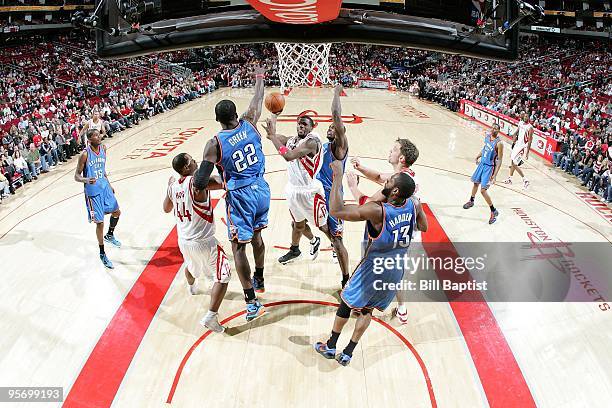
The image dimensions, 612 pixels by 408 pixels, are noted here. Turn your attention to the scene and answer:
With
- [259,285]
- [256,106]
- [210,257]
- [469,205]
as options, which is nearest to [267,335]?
[259,285]

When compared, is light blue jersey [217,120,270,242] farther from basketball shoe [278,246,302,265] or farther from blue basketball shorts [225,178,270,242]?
basketball shoe [278,246,302,265]

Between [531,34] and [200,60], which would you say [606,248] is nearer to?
[200,60]

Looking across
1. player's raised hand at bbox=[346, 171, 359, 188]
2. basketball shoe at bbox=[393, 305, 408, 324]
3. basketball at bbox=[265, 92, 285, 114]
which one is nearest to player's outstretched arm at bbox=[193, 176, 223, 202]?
basketball at bbox=[265, 92, 285, 114]

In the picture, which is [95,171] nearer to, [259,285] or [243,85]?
[259,285]

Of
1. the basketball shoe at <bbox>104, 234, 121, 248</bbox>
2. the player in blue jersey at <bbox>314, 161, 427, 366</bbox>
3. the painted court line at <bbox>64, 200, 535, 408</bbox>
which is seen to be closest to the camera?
the player in blue jersey at <bbox>314, 161, 427, 366</bbox>

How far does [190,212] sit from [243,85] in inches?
891

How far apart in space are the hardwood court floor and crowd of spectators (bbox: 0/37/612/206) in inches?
132

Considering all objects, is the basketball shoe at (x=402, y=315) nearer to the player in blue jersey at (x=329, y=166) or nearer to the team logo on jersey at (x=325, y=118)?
the player in blue jersey at (x=329, y=166)

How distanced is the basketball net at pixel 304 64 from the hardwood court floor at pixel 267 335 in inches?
86.8

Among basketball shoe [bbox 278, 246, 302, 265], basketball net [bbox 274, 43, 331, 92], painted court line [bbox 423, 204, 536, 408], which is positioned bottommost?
painted court line [bbox 423, 204, 536, 408]

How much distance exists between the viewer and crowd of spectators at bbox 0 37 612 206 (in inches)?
422

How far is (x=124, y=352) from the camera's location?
171 inches

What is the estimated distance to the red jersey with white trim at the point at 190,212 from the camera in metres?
4.17

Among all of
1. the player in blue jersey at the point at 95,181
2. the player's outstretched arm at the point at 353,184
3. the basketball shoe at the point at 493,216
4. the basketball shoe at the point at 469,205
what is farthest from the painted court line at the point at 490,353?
the player in blue jersey at the point at 95,181
